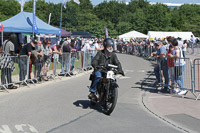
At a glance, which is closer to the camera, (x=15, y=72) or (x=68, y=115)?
→ (x=68, y=115)

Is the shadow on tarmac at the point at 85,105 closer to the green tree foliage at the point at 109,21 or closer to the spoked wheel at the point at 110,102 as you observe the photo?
the spoked wheel at the point at 110,102

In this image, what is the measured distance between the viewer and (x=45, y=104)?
30.3ft

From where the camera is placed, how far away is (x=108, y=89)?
8.09 m

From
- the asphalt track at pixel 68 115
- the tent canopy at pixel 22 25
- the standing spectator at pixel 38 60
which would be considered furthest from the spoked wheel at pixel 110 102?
the tent canopy at pixel 22 25

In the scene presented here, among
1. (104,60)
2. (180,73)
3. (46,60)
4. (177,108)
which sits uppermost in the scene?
(104,60)

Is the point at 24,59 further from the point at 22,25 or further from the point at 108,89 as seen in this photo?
the point at 22,25

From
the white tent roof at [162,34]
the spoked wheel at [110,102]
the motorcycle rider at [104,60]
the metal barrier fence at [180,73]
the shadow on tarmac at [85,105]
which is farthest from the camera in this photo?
the white tent roof at [162,34]

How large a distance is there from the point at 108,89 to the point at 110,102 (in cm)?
32

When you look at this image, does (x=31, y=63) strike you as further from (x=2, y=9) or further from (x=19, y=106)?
(x=2, y=9)

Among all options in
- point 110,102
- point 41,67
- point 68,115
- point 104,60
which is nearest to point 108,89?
point 110,102

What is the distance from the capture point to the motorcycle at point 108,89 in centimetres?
792

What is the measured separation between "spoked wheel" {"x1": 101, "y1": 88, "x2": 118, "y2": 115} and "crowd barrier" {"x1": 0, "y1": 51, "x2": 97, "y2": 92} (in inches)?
170

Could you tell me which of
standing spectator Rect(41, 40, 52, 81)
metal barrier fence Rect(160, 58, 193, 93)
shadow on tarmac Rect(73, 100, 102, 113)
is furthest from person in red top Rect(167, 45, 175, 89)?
standing spectator Rect(41, 40, 52, 81)

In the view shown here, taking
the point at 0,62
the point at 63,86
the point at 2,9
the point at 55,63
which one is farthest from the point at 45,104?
the point at 2,9
